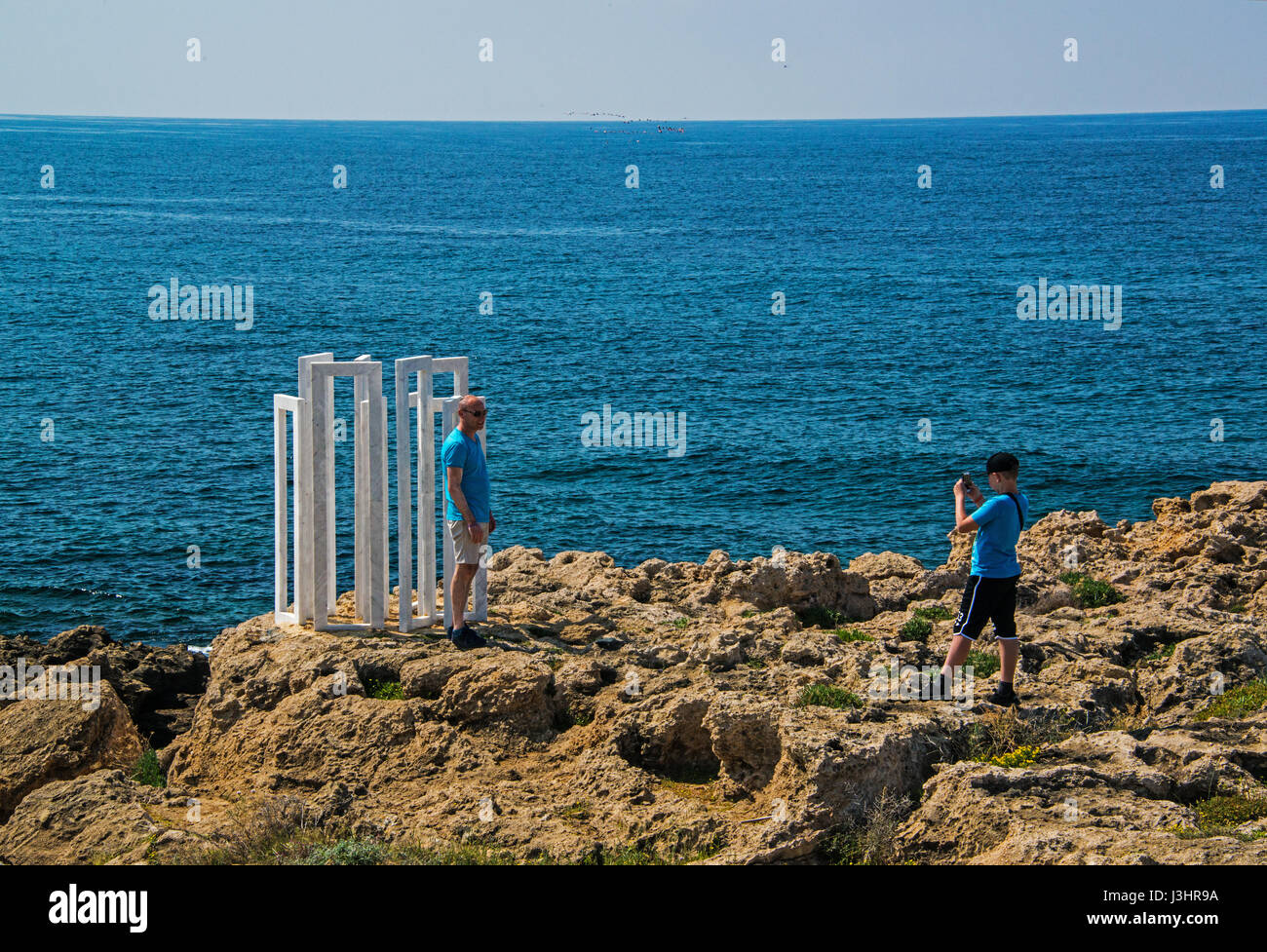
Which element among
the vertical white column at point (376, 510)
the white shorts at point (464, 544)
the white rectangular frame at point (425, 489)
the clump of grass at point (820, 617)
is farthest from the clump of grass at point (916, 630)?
the vertical white column at point (376, 510)

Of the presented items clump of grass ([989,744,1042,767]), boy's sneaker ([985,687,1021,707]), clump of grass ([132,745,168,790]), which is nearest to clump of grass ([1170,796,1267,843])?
clump of grass ([989,744,1042,767])

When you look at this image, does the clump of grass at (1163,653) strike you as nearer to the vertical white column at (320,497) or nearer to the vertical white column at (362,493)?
the vertical white column at (362,493)

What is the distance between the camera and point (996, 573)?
1026 cm

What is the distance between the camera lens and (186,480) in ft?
103

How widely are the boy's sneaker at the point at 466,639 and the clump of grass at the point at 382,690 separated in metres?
0.68

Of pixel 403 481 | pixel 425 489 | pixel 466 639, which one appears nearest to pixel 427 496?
pixel 425 489

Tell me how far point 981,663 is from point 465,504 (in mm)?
4545

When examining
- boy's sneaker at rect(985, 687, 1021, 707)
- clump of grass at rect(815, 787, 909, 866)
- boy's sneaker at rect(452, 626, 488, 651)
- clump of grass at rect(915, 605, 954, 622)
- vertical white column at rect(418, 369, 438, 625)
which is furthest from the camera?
clump of grass at rect(915, 605, 954, 622)

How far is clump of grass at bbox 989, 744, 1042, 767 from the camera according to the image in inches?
344

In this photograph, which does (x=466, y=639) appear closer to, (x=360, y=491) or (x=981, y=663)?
(x=360, y=491)

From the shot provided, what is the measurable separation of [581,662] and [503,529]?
18.7 meters

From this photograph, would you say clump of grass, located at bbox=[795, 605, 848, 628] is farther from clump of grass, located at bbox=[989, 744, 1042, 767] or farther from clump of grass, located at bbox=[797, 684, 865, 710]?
clump of grass, located at bbox=[989, 744, 1042, 767]

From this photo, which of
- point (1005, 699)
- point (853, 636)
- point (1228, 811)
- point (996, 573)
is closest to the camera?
point (1228, 811)
